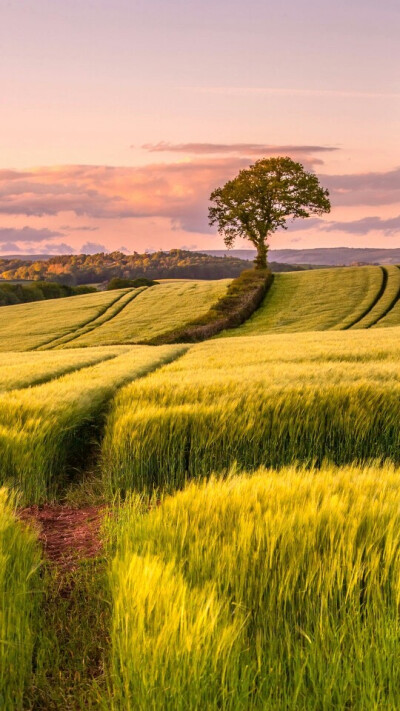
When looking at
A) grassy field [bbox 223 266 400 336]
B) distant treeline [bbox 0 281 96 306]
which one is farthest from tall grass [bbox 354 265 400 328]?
distant treeline [bbox 0 281 96 306]

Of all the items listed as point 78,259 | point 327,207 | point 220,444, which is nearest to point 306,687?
point 220,444

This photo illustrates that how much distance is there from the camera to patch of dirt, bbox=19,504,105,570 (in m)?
4.18

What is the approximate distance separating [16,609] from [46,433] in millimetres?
4187

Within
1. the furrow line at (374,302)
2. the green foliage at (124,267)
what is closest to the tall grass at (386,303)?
the furrow line at (374,302)

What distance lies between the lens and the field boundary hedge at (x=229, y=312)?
121ft

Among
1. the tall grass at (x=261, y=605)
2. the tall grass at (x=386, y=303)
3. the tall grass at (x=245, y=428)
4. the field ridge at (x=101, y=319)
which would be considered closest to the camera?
the tall grass at (x=261, y=605)

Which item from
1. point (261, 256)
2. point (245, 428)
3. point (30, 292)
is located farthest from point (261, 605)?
point (30, 292)

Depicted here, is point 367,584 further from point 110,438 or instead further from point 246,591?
point 110,438

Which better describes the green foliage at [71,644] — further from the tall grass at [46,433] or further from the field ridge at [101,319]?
the field ridge at [101,319]

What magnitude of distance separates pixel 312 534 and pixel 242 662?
2.97 ft

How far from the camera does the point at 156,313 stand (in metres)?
47.9

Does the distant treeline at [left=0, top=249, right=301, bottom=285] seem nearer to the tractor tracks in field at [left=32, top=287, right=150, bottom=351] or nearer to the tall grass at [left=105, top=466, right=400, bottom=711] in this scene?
the tractor tracks in field at [left=32, top=287, right=150, bottom=351]

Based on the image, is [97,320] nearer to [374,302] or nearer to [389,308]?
[374,302]

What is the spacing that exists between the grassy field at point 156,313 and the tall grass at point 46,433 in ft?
94.0
